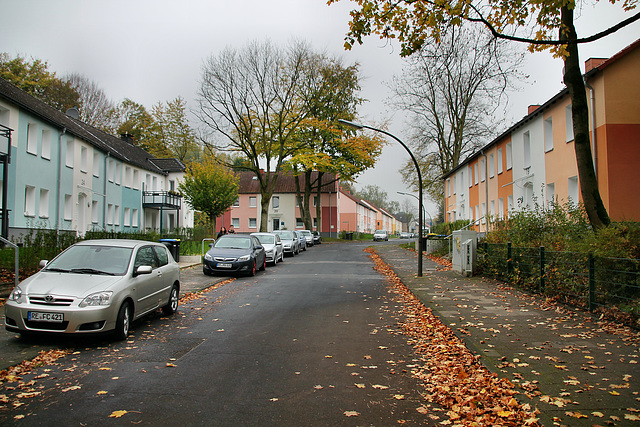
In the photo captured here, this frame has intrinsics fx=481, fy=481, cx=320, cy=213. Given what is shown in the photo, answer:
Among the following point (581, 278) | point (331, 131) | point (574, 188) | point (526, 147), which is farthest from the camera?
point (331, 131)

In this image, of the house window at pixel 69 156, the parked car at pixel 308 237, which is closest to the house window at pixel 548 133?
the house window at pixel 69 156

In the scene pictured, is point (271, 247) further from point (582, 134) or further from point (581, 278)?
point (581, 278)

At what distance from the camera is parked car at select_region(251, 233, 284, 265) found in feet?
77.1

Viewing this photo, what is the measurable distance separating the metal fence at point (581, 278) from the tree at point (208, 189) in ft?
83.3

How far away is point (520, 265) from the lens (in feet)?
43.5

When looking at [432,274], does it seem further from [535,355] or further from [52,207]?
[52,207]

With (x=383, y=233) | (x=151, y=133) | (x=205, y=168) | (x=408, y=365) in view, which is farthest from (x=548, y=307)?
(x=383, y=233)

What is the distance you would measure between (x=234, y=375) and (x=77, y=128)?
89.8 ft

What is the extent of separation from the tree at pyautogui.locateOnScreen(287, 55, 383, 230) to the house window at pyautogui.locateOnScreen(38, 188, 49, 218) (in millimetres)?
21943

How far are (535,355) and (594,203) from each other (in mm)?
5647

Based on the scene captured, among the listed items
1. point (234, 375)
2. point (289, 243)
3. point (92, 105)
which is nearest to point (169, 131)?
point (92, 105)

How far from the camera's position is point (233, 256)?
17875mm

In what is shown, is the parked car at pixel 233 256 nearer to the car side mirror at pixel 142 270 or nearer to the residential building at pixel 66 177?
the residential building at pixel 66 177

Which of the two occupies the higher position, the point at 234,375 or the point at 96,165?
the point at 96,165
